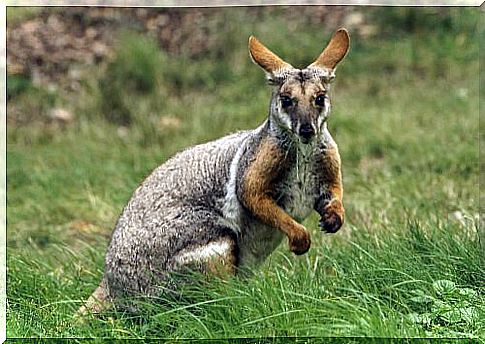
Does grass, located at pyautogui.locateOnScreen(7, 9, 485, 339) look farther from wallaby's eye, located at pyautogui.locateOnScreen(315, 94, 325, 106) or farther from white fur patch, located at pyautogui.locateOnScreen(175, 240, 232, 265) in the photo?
wallaby's eye, located at pyautogui.locateOnScreen(315, 94, 325, 106)

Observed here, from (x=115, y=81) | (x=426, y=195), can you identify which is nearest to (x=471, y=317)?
(x=426, y=195)

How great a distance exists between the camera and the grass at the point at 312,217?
16.5 ft

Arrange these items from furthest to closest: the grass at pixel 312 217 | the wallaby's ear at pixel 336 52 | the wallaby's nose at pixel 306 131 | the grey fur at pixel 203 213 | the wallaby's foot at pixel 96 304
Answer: the wallaby's foot at pixel 96 304, the grey fur at pixel 203 213, the grass at pixel 312 217, the wallaby's ear at pixel 336 52, the wallaby's nose at pixel 306 131

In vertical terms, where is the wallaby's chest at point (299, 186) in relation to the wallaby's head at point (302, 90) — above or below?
below

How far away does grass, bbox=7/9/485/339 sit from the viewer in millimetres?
5031

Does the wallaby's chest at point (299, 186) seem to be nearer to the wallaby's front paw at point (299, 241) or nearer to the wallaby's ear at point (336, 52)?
the wallaby's front paw at point (299, 241)

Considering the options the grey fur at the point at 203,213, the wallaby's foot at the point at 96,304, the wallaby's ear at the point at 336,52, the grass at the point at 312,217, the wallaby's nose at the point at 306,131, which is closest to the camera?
the wallaby's nose at the point at 306,131

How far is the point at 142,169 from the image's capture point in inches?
339

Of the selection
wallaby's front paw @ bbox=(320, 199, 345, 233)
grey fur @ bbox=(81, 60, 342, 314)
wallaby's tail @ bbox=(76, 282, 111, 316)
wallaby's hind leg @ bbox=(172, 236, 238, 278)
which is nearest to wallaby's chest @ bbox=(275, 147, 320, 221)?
grey fur @ bbox=(81, 60, 342, 314)

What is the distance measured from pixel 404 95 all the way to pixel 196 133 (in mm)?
1852

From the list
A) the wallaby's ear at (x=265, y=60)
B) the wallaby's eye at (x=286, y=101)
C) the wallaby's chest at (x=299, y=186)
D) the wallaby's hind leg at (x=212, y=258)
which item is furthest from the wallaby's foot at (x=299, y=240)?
the wallaby's ear at (x=265, y=60)

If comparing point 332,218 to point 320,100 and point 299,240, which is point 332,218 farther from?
point 320,100

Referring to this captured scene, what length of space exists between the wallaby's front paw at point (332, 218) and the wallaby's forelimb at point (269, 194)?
0.30ft

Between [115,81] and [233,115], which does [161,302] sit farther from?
[115,81]
